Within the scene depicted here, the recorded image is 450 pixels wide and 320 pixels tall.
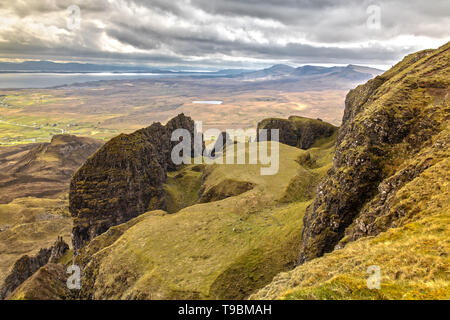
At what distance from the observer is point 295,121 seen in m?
159

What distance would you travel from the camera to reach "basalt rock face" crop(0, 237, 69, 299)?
2889 inches

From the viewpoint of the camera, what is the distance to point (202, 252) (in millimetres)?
42312

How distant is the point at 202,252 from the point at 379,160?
30.1 meters

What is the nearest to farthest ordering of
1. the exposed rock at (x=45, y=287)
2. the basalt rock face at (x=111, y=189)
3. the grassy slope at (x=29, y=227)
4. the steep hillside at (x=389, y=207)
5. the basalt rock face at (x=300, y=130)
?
the steep hillside at (x=389, y=207)
the exposed rock at (x=45, y=287)
the basalt rock face at (x=111, y=189)
the grassy slope at (x=29, y=227)
the basalt rock face at (x=300, y=130)

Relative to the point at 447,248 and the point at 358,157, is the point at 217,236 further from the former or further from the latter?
the point at 447,248

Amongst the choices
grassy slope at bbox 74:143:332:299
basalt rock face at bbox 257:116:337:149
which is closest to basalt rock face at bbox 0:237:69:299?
grassy slope at bbox 74:143:332:299

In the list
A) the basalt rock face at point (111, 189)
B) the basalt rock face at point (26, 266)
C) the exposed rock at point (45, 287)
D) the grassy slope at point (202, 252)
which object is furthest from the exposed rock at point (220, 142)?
the exposed rock at point (45, 287)

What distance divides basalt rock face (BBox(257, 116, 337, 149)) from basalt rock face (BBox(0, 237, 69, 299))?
4613 inches

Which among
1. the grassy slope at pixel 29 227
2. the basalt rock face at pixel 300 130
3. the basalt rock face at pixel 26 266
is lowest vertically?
the grassy slope at pixel 29 227

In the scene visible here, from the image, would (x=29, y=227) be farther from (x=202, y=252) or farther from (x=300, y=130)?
(x=300, y=130)

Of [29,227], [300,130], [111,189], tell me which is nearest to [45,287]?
[111,189]

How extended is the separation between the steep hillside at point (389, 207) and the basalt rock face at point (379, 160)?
0.10 metres

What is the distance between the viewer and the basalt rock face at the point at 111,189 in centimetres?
7875

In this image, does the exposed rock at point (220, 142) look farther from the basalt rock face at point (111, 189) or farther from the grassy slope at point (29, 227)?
the grassy slope at point (29, 227)
